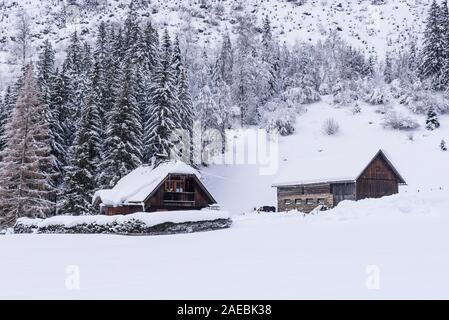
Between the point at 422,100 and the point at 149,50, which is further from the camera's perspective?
the point at 422,100

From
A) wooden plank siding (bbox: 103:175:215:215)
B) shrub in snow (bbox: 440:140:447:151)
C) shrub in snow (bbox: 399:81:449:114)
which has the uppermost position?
shrub in snow (bbox: 399:81:449:114)

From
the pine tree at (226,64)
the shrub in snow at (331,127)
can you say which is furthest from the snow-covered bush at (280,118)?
the pine tree at (226,64)

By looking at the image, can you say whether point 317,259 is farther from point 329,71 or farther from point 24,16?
point 24,16

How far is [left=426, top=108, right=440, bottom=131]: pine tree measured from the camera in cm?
5841

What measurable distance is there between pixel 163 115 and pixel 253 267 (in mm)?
35129

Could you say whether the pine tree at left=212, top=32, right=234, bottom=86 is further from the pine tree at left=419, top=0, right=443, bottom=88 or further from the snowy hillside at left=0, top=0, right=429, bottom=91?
the pine tree at left=419, top=0, right=443, bottom=88

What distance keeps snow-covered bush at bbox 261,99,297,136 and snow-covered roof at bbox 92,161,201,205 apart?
3124 cm

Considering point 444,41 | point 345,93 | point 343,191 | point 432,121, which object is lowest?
point 343,191

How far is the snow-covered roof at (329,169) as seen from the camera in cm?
4022

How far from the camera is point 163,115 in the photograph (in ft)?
149

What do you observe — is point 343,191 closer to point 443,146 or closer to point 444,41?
point 443,146

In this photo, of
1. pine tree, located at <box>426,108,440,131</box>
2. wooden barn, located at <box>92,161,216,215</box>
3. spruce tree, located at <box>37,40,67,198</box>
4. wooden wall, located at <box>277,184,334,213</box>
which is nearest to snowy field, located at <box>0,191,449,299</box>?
wooden barn, located at <box>92,161,216,215</box>

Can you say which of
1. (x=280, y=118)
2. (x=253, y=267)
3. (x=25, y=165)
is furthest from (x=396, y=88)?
(x=253, y=267)
